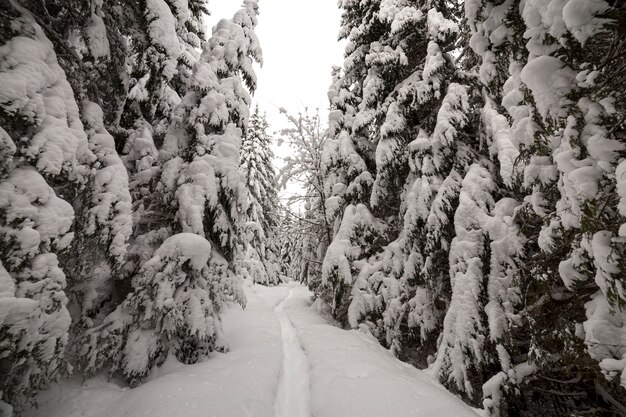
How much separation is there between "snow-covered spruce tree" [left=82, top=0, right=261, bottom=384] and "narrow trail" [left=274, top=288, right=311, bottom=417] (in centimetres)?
181

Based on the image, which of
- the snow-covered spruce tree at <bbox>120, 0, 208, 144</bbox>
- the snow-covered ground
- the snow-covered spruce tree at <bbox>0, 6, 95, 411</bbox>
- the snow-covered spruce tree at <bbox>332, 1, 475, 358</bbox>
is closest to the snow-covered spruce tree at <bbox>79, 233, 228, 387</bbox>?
the snow-covered ground

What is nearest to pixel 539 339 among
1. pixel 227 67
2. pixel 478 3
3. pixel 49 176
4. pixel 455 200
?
pixel 478 3

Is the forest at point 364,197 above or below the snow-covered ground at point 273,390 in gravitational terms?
above

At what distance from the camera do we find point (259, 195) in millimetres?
26688

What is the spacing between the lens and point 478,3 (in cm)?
285

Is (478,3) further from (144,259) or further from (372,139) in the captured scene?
(372,139)

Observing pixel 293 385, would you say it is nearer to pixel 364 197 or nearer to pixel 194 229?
pixel 194 229

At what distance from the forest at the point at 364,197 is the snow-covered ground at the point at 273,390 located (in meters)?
0.23

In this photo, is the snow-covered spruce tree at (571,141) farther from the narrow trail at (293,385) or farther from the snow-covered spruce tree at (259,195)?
the snow-covered spruce tree at (259,195)

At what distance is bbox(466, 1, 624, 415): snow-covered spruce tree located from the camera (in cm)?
187

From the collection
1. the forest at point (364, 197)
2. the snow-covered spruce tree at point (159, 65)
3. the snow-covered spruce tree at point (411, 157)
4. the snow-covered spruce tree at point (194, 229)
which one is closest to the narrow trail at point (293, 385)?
the forest at point (364, 197)

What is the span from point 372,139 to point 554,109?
9.26 metres

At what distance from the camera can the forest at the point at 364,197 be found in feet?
7.20

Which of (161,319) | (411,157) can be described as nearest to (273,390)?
(161,319)
